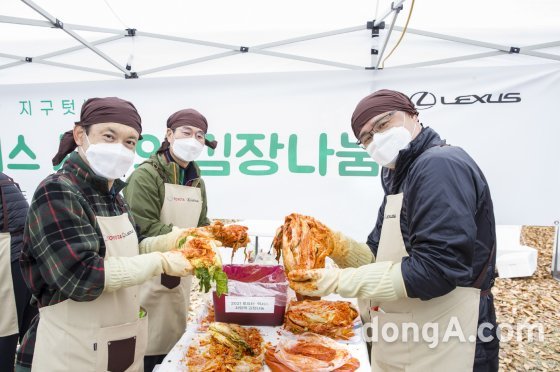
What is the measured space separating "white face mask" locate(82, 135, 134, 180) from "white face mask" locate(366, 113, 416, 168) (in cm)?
137

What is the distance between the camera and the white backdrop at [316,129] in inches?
162

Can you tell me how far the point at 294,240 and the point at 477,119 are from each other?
3.15m

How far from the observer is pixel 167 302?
3.04 meters

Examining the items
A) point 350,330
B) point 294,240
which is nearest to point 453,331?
point 350,330

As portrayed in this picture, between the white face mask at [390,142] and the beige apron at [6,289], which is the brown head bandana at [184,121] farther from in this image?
the white face mask at [390,142]

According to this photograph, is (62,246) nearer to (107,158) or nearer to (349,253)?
(107,158)

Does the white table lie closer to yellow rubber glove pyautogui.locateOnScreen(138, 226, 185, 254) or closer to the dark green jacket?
yellow rubber glove pyautogui.locateOnScreen(138, 226, 185, 254)

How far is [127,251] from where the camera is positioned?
213 centimetres

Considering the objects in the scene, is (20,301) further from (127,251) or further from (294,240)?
(294,240)

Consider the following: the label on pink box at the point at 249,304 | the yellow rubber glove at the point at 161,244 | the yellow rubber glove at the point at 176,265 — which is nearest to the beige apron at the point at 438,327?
the label on pink box at the point at 249,304

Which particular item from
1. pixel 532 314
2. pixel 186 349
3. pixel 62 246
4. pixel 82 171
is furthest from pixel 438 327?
pixel 532 314

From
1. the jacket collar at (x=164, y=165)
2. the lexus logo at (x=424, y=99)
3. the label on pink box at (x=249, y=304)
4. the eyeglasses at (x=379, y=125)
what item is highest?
the lexus logo at (x=424, y=99)

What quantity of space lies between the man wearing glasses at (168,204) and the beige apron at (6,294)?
1.09 meters

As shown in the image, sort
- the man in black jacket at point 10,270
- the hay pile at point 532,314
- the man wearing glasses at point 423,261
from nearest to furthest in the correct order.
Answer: the man wearing glasses at point 423,261 < the man in black jacket at point 10,270 < the hay pile at point 532,314
